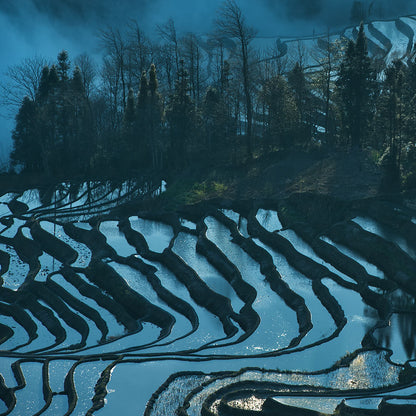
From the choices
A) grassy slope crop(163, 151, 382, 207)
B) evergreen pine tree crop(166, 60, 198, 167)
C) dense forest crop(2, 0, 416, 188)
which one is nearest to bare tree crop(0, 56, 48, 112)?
dense forest crop(2, 0, 416, 188)

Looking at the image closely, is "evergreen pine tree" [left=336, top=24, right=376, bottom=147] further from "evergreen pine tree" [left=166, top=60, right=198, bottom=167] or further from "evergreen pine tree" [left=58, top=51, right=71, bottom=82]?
"evergreen pine tree" [left=58, top=51, right=71, bottom=82]

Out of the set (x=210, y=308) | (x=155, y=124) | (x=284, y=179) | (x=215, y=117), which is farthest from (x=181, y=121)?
(x=210, y=308)

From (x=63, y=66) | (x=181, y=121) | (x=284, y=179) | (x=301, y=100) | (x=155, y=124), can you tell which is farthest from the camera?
(x=63, y=66)

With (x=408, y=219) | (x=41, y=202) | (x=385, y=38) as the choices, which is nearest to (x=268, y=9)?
(x=385, y=38)

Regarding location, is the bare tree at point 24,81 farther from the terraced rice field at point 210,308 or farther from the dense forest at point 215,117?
the terraced rice field at point 210,308

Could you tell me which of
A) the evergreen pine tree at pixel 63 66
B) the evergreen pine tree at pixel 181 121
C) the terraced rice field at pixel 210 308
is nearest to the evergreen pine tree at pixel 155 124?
the evergreen pine tree at pixel 181 121

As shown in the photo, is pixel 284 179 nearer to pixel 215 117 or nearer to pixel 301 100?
pixel 301 100

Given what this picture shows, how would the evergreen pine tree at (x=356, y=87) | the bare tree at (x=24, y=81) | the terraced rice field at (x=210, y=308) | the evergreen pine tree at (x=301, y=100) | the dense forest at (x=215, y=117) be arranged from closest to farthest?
1. the terraced rice field at (x=210, y=308)
2. the evergreen pine tree at (x=356, y=87)
3. the dense forest at (x=215, y=117)
4. the evergreen pine tree at (x=301, y=100)
5. the bare tree at (x=24, y=81)

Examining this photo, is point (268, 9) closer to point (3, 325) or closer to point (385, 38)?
point (385, 38)
